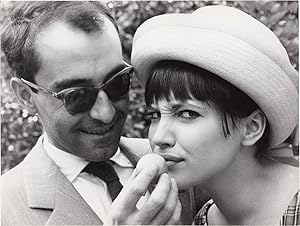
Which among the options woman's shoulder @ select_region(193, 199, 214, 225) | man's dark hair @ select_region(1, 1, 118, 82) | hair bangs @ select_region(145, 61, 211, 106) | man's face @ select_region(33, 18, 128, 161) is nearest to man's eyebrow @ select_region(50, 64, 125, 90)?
man's face @ select_region(33, 18, 128, 161)

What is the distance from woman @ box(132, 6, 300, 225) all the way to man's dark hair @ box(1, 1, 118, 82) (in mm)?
314

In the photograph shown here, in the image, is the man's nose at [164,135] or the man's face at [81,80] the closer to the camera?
the man's nose at [164,135]

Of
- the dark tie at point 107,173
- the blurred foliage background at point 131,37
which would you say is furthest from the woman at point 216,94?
the blurred foliage background at point 131,37

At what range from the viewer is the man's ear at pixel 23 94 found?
3258 mm

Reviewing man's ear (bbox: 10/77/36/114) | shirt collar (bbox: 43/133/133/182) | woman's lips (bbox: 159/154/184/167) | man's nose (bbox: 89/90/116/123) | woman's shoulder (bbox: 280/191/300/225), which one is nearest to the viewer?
woman's shoulder (bbox: 280/191/300/225)

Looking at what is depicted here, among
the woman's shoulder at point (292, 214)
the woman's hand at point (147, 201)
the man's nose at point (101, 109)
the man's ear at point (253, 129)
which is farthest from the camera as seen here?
the man's nose at point (101, 109)

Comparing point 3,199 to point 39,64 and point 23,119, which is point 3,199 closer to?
point 39,64

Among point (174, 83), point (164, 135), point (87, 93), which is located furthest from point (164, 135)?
point (87, 93)

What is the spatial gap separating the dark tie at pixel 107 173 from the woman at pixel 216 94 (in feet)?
1.26

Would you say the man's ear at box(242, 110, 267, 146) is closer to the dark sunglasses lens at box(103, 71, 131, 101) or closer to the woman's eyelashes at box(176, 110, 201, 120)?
the woman's eyelashes at box(176, 110, 201, 120)

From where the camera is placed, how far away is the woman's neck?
2914 millimetres

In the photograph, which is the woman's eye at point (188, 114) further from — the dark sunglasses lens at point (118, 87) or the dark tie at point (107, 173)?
the dark tie at point (107, 173)

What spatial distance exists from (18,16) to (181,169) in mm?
1247

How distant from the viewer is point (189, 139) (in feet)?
8.90
